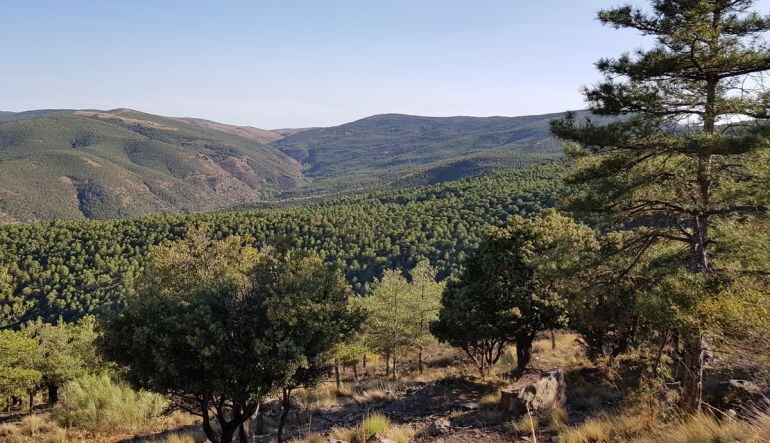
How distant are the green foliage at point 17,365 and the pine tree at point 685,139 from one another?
28257 mm

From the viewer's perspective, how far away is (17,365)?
82.2ft

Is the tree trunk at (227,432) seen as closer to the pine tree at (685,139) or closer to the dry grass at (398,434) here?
the dry grass at (398,434)

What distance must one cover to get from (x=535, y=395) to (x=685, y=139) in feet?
24.9

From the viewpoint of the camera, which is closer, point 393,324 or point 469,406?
point 469,406

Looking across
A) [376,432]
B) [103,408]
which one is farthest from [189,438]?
[376,432]

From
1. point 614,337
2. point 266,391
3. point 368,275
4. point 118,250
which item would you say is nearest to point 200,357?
point 266,391

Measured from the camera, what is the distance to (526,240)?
16391 mm

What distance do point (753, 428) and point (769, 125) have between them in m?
6.21

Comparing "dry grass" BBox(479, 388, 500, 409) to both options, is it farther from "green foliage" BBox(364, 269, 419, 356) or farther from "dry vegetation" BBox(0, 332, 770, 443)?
"green foliage" BBox(364, 269, 419, 356)

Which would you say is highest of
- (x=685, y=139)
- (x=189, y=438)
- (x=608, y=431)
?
(x=685, y=139)

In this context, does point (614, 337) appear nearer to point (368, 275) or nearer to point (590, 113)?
point (590, 113)

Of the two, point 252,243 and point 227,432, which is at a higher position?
point 227,432

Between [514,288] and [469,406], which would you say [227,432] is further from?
[514,288]

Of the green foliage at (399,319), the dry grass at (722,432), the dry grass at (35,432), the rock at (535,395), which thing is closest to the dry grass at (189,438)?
the dry grass at (35,432)
